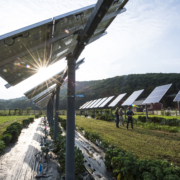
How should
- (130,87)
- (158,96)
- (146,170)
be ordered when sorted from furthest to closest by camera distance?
(130,87) < (158,96) < (146,170)

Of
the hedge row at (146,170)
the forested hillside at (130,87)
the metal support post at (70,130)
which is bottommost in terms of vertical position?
the hedge row at (146,170)

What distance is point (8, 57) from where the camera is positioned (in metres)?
2.27

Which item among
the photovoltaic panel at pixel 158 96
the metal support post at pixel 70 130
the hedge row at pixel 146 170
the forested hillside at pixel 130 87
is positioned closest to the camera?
the hedge row at pixel 146 170

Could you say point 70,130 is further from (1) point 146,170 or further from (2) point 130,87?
(2) point 130,87

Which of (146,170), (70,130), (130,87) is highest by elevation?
(130,87)

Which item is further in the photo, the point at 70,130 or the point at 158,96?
the point at 158,96

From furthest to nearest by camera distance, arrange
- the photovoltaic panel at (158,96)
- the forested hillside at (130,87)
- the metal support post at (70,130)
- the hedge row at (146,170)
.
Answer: the forested hillside at (130,87) → the photovoltaic panel at (158,96) → the metal support post at (70,130) → the hedge row at (146,170)

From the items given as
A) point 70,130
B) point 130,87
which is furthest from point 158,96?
point 130,87

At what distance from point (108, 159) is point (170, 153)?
304 centimetres

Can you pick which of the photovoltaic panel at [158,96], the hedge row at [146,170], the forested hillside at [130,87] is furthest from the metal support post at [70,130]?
the forested hillside at [130,87]

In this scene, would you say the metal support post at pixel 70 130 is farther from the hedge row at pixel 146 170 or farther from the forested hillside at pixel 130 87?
the forested hillside at pixel 130 87

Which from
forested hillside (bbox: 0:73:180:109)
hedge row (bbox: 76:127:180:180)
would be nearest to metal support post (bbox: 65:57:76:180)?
hedge row (bbox: 76:127:180:180)

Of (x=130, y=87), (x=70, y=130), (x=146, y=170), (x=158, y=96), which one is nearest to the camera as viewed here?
(x=146, y=170)

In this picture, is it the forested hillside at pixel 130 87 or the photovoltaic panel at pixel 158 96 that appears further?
the forested hillside at pixel 130 87
